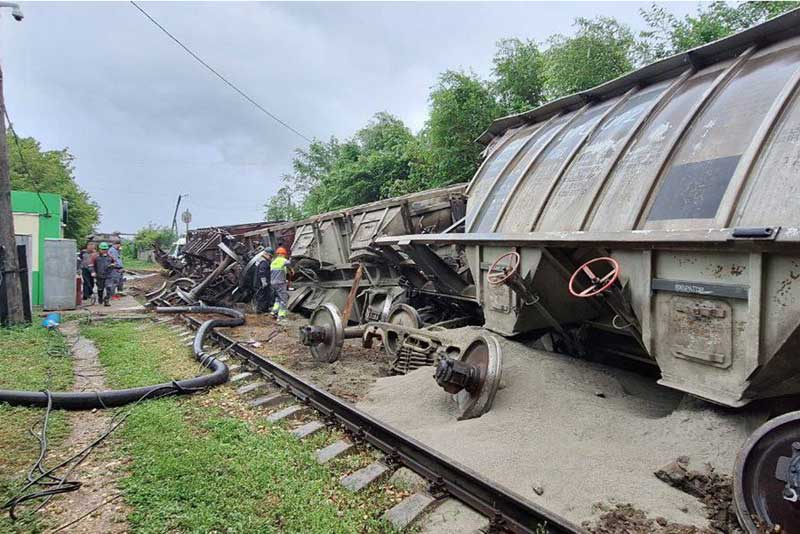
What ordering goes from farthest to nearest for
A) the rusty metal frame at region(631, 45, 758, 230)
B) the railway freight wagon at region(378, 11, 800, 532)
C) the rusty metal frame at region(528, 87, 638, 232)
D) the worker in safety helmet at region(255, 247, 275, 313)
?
the worker in safety helmet at region(255, 247, 275, 313)
the rusty metal frame at region(528, 87, 638, 232)
the rusty metal frame at region(631, 45, 758, 230)
the railway freight wagon at region(378, 11, 800, 532)

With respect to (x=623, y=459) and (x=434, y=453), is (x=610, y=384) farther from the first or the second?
(x=434, y=453)

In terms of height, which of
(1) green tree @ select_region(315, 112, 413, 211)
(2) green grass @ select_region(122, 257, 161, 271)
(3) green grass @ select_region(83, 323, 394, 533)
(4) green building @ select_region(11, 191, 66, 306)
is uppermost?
(1) green tree @ select_region(315, 112, 413, 211)

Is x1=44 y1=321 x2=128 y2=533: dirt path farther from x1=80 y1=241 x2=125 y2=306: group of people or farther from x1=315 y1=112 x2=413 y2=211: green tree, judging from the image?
x1=315 y1=112 x2=413 y2=211: green tree

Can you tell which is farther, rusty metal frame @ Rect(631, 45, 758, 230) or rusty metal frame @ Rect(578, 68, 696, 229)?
rusty metal frame @ Rect(578, 68, 696, 229)

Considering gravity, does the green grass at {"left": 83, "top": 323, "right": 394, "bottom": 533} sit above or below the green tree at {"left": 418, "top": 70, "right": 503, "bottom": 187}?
below

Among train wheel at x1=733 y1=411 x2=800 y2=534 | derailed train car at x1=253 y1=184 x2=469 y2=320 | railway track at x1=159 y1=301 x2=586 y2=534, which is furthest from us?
derailed train car at x1=253 y1=184 x2=469 y2=320

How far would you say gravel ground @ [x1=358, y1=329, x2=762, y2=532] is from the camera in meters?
2.82

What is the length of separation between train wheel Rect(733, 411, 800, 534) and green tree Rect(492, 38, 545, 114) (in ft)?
42.6

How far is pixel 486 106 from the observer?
13.8 meters

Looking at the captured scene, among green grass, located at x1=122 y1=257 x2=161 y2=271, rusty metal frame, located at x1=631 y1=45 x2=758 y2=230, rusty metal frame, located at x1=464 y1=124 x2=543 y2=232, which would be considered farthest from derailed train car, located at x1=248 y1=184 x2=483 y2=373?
green grass, located at x1=122 y1=257 x2=161 y2=271

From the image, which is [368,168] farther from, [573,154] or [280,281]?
[573,154]

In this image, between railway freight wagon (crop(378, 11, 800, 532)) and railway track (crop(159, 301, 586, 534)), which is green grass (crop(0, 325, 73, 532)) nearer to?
railway track (crop(159, 301, 586, 534))

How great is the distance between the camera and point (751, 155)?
2896 millimetres

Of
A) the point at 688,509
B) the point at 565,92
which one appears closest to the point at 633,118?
the point at 688,509
